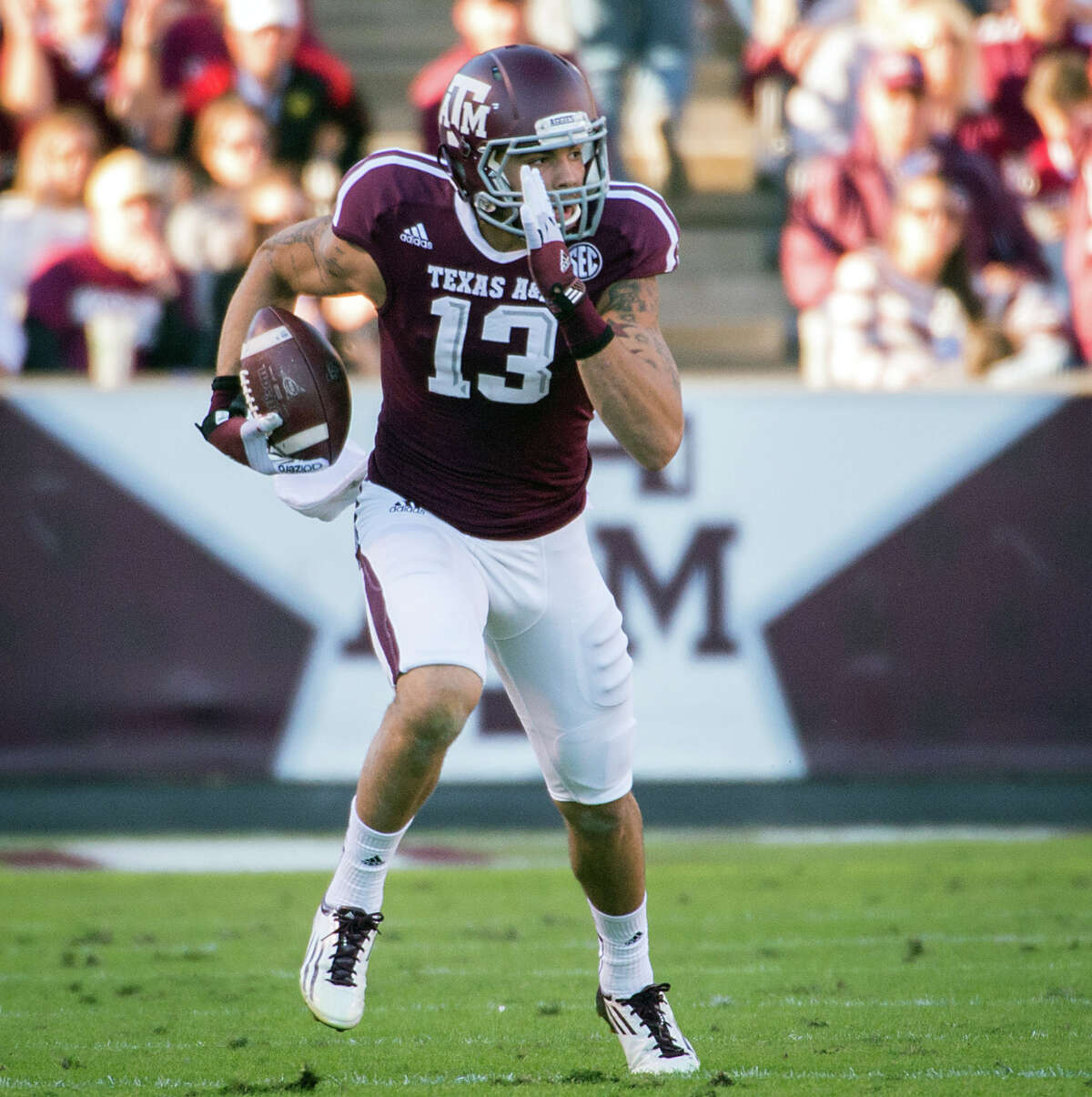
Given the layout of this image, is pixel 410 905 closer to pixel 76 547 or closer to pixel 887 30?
pixel 76 547

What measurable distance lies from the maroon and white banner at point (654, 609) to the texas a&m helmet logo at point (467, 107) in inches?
125

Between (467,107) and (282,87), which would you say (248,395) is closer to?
(467,107)

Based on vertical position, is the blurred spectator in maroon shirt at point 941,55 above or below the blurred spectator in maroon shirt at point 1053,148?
above

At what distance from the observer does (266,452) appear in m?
3.73

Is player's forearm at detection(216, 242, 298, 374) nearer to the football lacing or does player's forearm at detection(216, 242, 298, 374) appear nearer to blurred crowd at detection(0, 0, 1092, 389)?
the football lacing

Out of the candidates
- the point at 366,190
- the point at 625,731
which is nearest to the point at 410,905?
the point at 625,731

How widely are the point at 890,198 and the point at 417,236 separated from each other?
4761 millimetres

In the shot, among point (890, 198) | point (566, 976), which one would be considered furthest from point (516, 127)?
point (890, 198)

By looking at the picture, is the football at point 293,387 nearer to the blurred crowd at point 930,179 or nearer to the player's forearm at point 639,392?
the player's forearm at point 639,392

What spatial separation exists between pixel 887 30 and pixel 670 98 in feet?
3.65

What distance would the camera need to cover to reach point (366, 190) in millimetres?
3627

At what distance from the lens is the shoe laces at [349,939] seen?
3.31 metres

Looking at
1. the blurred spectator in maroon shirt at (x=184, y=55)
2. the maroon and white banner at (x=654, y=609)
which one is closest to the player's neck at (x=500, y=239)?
the maroon and white banner at (x=654, y=609)

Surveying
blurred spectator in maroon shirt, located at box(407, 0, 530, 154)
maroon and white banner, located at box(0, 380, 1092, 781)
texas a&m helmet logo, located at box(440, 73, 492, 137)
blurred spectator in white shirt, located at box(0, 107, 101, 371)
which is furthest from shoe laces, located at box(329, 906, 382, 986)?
blurred spectator in maroon shirt, located at box(407, 0, 530, 154)
